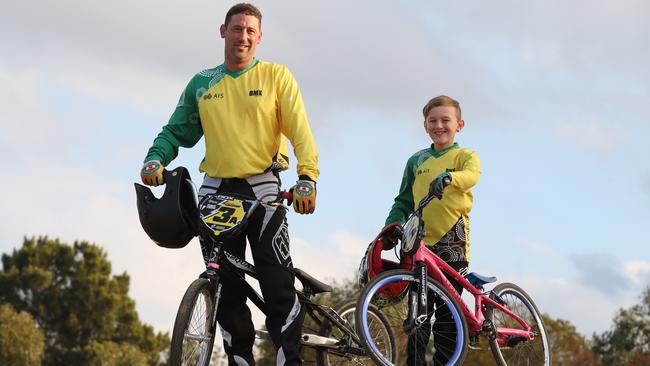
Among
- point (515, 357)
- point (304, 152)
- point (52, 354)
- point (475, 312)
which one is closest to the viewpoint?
point (304, 152)

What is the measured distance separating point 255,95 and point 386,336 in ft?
8.34

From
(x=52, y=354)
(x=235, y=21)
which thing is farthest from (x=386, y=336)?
(x=52, y=354)

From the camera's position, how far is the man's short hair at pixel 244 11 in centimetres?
789

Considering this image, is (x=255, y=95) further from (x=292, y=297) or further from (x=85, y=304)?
(x=85, y=304)

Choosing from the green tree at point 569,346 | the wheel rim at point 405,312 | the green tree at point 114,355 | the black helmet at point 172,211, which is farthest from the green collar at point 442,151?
the green tree at point 114,355

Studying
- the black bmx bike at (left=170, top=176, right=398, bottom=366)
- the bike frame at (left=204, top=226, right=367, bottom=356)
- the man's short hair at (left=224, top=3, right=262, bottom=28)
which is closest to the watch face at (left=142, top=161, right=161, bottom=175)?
the black bmx bike at (left=170, top=176, right=398, bottom=366)

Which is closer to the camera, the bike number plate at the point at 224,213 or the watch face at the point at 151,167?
the bike number plate at the point at 224,213

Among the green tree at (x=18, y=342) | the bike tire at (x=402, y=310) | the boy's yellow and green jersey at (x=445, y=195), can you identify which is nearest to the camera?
the bike tire at (x=402, y=310)

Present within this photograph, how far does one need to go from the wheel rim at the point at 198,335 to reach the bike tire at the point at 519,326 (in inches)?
123

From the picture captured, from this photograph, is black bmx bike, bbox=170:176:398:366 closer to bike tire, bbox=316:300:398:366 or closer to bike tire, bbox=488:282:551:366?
bike tire, bbox=316:300:398:366

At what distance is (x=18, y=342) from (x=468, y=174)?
51152 millimetres

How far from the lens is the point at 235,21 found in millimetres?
7855

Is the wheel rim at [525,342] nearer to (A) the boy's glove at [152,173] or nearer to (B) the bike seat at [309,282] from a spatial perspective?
(B) the bike seat at [309,282]

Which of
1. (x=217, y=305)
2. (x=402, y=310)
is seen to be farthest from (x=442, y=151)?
(x=217, y=305)
